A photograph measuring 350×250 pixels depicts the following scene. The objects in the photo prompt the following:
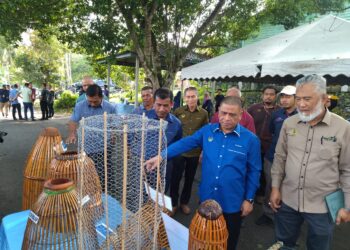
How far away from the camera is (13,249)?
1.83 m

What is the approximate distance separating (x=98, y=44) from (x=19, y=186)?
4518 millimetres

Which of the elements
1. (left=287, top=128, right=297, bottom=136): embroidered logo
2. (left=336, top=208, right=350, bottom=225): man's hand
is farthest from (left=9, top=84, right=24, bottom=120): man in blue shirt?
(left=336, top=208, right=350, bottom=225): man's hand

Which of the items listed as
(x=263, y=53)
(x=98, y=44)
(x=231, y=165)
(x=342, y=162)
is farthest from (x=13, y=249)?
(x=98, y=44)

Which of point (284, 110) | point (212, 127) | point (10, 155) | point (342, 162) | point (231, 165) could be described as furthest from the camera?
point (10, 155)

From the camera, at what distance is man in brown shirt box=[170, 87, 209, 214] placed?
3.67 m

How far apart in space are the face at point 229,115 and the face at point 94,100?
6.50 feet

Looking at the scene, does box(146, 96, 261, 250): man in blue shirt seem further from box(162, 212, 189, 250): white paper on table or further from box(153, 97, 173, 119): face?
box(153, 97, 173, 119): face

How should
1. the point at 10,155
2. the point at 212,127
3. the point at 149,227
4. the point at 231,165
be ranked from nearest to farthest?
1. the point at 149,227
2. the point at 231,165
3. the point at 212,127
4. the point at 10,155

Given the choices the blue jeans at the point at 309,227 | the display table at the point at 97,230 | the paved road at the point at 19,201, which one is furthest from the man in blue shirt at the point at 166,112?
the blue jeans at the point at 309,227

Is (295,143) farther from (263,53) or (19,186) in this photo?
(19,186)

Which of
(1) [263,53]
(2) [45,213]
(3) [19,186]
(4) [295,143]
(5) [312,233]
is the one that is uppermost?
(1) [263,53]

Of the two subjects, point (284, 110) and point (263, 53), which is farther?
point (263, 53)

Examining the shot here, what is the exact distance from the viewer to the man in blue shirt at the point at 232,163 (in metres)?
2.03

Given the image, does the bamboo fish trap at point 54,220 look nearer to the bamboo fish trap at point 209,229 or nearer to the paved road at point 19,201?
the bamboo fish trap at point 209,229
